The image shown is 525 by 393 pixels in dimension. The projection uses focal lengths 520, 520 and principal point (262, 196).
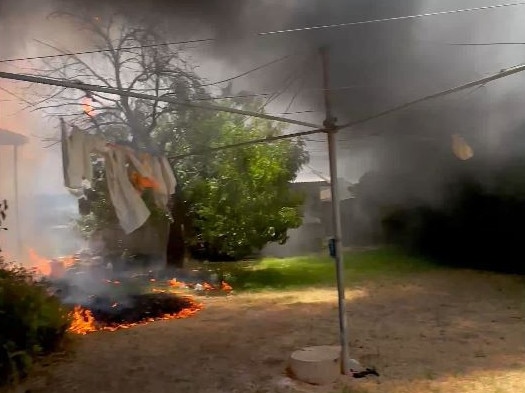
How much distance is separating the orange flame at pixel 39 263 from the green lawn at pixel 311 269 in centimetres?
367

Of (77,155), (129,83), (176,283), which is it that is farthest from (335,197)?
(129,83)

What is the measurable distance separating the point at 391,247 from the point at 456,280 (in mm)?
4121

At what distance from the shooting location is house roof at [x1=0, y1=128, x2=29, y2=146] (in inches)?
459

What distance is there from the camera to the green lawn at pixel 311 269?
11.3m

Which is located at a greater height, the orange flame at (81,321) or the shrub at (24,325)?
the shrub at (24,325)

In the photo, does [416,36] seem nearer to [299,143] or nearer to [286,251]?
[299,143]

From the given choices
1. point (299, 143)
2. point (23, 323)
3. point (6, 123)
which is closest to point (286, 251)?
point (299, 143)

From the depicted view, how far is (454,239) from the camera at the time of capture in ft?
41.3

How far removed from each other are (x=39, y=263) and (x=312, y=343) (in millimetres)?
7815

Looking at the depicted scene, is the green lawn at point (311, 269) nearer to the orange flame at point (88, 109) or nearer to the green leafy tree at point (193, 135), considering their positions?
the green leafy tree at point (193, 135)

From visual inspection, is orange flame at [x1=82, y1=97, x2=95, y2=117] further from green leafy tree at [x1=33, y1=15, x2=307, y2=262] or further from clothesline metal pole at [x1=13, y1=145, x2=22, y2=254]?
clothesline metal pole at [x1=13, y1=145, x2=22, y2=254]

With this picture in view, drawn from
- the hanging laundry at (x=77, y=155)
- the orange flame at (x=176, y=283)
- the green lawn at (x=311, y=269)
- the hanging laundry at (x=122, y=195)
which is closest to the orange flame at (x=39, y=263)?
the orange flame at (x=176, y=283)

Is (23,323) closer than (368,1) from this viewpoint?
Yes

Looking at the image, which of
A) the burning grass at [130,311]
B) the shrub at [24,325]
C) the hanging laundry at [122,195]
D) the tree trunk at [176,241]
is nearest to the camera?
the hanging laundry at [122,195]
